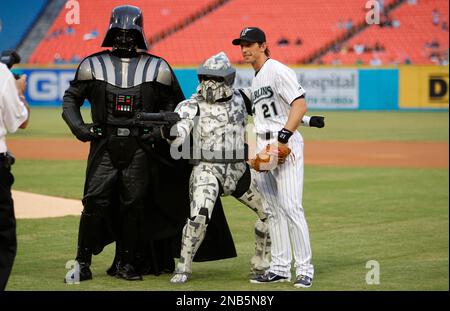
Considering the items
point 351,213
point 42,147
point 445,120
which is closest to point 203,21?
point 445,120

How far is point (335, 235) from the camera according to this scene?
10891mm

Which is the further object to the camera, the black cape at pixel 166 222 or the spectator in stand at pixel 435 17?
the spectator in stand at pixel 435 17

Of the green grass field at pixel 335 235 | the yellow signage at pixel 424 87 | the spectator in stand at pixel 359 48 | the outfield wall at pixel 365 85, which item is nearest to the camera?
the green grass field at pixel 335 235

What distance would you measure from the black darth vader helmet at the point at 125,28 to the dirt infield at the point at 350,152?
36.7 feet

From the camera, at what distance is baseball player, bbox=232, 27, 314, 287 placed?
301 inches

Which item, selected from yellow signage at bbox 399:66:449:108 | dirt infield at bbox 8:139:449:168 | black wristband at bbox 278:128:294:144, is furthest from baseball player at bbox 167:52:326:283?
yellow signage at bbox 399:66:449:108

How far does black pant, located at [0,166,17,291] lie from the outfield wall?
25607 millimetres

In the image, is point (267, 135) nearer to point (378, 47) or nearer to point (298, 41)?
point (378, 47)

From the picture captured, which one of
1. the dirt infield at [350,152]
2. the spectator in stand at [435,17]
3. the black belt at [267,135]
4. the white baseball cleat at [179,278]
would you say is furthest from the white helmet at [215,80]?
the spectator in stand at [435,17]

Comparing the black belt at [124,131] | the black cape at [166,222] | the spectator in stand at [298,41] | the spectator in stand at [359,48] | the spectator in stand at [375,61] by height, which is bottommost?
the black cape at [166,222]

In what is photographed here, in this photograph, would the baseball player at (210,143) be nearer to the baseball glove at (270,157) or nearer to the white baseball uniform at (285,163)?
the white baseball uniform at (285,163)

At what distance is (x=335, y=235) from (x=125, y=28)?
4.15 meters

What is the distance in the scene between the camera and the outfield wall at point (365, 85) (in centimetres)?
3234

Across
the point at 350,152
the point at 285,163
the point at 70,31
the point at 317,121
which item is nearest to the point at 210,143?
the point at 285,163
